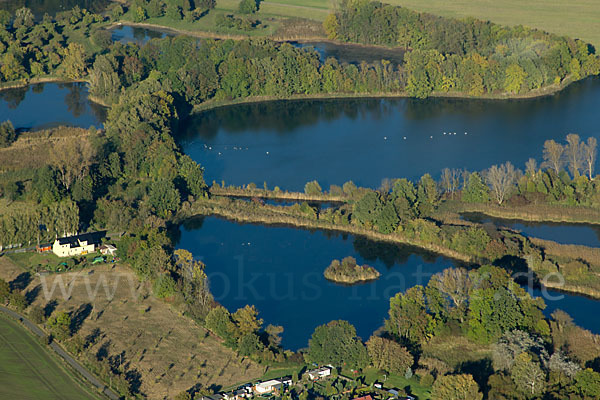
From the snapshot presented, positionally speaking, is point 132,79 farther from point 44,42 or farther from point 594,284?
point 594,284

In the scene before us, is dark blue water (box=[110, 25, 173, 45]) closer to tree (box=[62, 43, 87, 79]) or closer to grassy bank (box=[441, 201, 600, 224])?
tree (box=[62, 43, 87, 79])

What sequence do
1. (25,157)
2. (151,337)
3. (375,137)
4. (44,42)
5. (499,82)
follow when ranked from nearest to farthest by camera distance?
1. (151,337)
2. (25,157)
3. (375,137)
4. (499,82)
5. (44,42)

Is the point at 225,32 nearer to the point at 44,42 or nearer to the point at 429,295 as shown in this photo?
the point at 44,42

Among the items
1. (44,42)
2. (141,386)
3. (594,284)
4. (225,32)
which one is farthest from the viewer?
(225,32)

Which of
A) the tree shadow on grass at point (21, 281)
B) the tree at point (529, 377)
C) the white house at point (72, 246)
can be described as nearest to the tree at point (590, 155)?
the tree at point (529, 377)

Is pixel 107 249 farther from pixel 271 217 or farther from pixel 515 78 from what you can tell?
pixel 515 78

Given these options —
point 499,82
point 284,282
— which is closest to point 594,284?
point 284,282

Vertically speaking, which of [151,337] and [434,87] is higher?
[434,87]

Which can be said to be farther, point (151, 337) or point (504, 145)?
point (504, 145)
